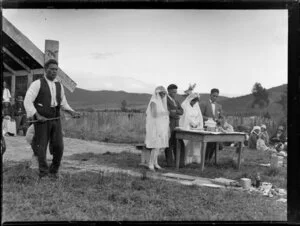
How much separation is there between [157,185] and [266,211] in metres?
1.76

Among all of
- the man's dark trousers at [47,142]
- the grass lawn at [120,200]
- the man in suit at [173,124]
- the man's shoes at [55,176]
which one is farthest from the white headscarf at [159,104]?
the man's shoes at [55,176]

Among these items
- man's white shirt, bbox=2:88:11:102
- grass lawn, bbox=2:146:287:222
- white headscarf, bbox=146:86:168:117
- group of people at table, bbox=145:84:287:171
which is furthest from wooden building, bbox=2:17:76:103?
group of people at table, bbox=145:84:287:171

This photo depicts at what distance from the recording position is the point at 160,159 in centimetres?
957

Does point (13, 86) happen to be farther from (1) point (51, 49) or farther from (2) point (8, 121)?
(1) point (51, 49)

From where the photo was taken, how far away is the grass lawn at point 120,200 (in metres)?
5.62

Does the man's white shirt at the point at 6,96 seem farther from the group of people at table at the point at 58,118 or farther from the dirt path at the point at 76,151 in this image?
the dirt path at the point at 76,151

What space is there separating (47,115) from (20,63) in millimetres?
955

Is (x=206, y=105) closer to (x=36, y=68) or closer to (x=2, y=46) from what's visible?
(x=36, y=68)

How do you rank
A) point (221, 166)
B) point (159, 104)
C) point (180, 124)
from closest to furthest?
point (221, 166) → point (159, 104) → point (180, 124)

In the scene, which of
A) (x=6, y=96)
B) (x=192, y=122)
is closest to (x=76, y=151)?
(x=6, y=96)

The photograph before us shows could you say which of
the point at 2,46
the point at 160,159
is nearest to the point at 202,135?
the point at 160,159

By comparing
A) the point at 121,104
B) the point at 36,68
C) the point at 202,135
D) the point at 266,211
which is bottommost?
the point at 266,211

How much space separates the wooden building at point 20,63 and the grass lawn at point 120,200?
4.51ft

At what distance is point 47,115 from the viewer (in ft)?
22.8
